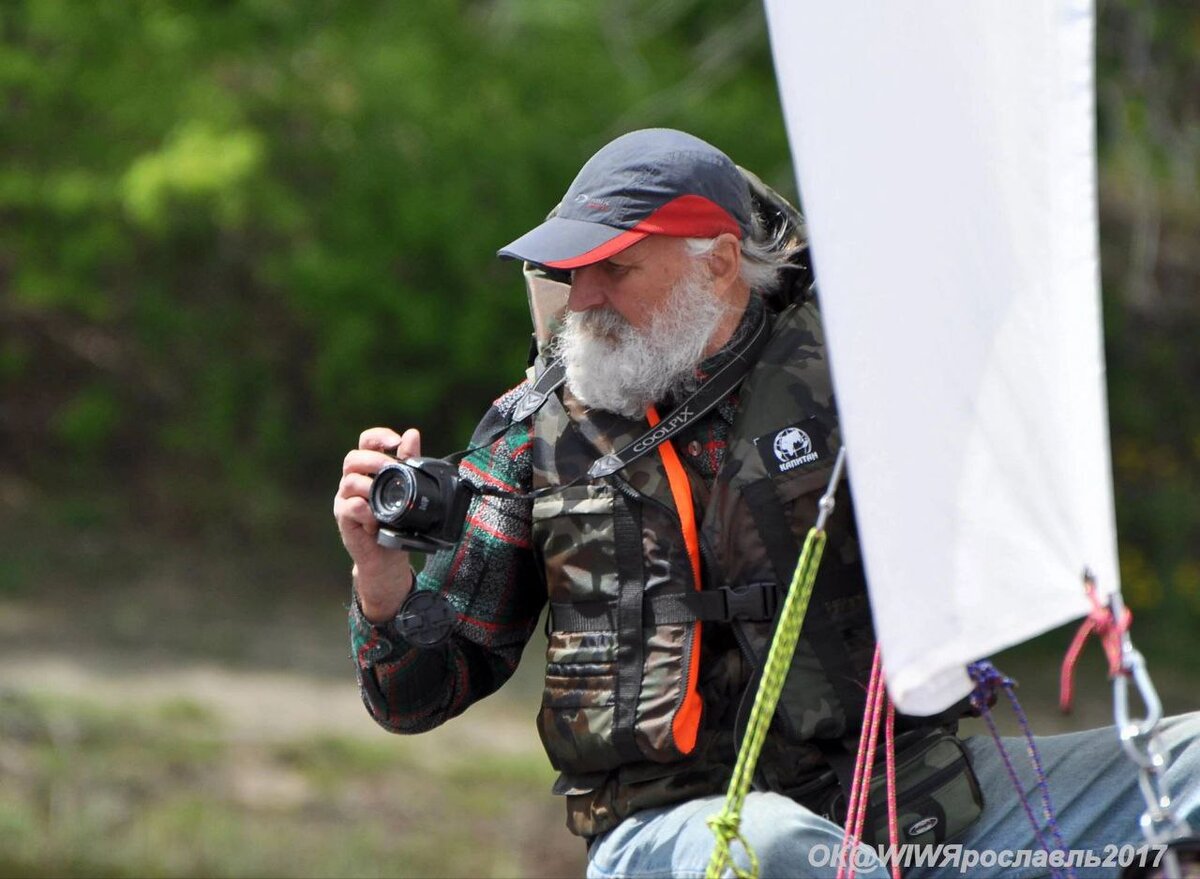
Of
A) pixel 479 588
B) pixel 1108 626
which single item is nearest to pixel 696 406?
pixel 479 588

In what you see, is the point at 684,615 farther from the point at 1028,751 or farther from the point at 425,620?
the point at 1028,751

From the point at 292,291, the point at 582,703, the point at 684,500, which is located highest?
the point at 292,291

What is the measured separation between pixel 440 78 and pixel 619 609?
5829mm

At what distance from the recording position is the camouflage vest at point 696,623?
228cm

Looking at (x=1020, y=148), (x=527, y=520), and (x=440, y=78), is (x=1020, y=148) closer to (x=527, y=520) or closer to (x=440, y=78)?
(x=527, y=520)

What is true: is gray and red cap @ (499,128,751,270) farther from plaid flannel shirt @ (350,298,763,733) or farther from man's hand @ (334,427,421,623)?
man's hand @ (334,427,421,623)

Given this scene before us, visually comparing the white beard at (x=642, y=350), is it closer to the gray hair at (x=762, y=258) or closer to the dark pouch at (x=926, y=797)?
the gray hair at (x=762, y=258)

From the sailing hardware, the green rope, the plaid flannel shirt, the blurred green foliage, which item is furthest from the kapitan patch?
the blurred green foliage

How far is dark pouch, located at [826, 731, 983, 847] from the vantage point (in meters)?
2.30

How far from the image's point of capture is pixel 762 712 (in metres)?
2.11

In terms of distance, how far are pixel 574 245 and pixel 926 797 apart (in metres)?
0.94

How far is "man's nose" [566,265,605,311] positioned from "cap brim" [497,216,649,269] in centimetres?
7

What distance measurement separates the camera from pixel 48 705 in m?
6.29

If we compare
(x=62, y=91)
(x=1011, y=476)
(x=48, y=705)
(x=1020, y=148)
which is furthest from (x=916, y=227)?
(x=62, y=91)
